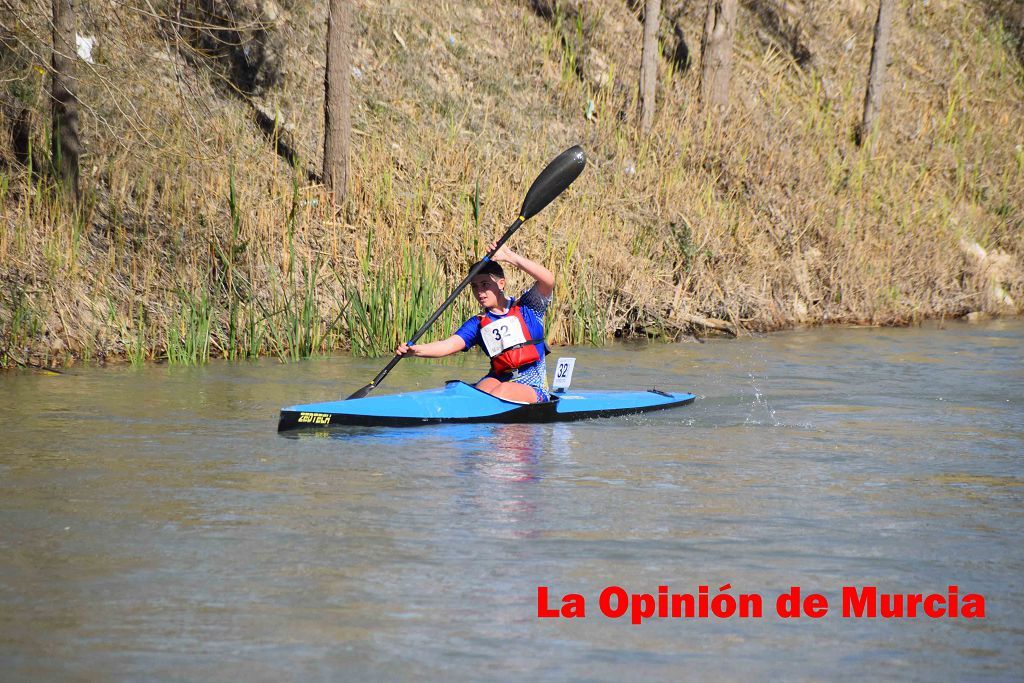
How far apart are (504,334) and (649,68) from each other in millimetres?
8552

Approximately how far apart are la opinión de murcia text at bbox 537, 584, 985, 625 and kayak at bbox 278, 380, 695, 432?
3034 millimetres

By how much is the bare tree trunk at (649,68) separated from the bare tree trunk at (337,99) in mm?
4233

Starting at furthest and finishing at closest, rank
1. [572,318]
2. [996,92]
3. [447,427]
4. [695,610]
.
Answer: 1. [996,92]
2. [572,318]
3. [447,427]
4. [695,610]

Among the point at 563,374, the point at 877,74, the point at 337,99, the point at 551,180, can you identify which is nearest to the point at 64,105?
the point at 337,99

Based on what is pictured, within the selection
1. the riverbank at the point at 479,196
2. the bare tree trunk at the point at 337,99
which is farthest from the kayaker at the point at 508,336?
the bare tree trunk at the point at 337,99

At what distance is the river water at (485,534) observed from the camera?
140 inches

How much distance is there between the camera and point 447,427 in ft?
23.7

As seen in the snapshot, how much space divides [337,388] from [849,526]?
4.40m

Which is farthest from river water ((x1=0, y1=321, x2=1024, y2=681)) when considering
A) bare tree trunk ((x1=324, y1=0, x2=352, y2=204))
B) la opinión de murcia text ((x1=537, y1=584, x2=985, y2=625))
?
bare tree trunk ((x1=324, y1=0, x2=352, y2=204))

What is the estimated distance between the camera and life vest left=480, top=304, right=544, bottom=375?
738cm

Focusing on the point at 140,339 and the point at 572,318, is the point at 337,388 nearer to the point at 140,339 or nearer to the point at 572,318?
the point at 140,339

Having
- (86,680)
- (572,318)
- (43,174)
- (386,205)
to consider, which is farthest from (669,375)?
(86,680)

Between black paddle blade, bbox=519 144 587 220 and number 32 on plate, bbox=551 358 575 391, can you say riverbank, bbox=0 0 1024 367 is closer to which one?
black paddle blade, bbox=519 144 587 220

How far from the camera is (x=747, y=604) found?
3.96 metres
